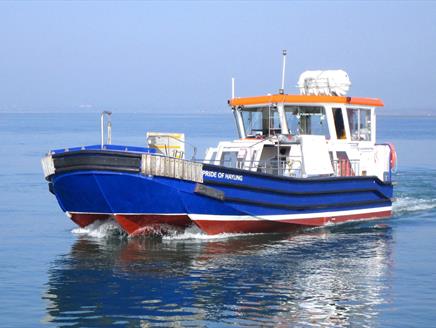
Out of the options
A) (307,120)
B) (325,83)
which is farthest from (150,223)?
(325,83)

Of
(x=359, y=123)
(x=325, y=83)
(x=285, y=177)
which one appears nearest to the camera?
(x=285, y=177)

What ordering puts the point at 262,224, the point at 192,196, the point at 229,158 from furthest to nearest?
the point at 229,158 < the point at 262,224 < the point at 192,196

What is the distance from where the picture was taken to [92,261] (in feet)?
50.3

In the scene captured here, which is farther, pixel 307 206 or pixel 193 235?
pixel 307 206

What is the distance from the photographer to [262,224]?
1781 cm

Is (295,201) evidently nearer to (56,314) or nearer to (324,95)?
(324,95)

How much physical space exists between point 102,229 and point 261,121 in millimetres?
4927

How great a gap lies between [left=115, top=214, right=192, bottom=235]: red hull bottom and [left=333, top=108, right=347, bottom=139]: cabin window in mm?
5373

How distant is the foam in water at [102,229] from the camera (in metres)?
18.0

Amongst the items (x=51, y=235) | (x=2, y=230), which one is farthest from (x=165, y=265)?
(x=2, y=230)

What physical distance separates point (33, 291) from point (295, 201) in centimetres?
703

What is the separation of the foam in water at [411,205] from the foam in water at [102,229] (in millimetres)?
8637

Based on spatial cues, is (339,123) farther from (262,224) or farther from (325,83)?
(262,224)

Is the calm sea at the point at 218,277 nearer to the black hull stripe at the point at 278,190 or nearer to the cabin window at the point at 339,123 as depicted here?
the black hull stripe at the point at 278,190
